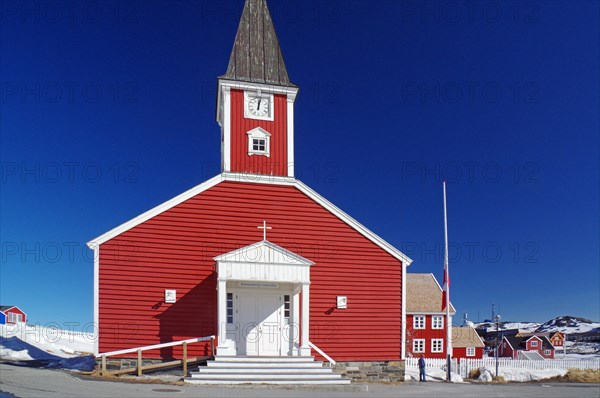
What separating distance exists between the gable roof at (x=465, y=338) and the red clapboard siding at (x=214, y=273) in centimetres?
3640

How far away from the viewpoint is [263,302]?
17.9 m

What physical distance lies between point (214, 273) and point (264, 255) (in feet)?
6.70

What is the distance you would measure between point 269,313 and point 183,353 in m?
3.37

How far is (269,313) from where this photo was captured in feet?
58.6

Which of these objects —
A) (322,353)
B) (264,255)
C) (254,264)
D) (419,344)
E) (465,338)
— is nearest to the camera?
(254,264)

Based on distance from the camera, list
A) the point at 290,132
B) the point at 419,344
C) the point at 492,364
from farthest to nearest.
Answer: the point at 419,344, the point at 492,364, the point at 290,132

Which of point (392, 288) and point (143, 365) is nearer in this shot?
point (143, 365)

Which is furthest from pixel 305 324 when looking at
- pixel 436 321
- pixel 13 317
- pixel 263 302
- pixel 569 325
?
pixel 569 325

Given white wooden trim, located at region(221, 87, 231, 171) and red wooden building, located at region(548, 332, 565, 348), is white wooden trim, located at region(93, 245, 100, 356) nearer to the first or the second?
white wooden trim, located at region(221, 87, 231, 171)

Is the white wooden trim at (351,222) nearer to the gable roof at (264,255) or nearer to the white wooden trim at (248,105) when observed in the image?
the gable roof at (264,255)

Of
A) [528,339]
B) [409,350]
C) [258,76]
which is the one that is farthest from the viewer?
[528,339]

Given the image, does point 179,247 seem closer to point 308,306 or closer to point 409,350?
point 308,306

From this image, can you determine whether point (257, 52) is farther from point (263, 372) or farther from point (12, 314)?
point (12, 314)

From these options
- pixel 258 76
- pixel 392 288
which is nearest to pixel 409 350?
pixel 392 288
